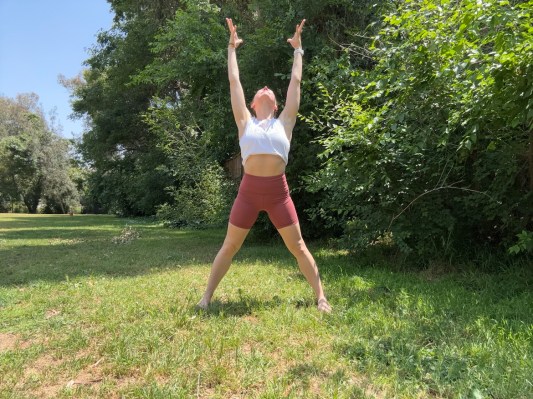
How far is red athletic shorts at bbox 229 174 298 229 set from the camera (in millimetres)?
3812

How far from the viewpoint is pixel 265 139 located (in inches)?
146

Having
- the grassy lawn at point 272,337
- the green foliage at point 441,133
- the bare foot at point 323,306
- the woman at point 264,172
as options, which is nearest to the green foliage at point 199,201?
the green foliage at point 441,133

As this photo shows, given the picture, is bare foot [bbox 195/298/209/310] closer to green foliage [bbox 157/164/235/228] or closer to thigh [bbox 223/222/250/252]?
thigh [bbox 223/222/250/252]

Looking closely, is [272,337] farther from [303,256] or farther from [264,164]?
[264,164]

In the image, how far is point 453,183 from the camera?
552cm

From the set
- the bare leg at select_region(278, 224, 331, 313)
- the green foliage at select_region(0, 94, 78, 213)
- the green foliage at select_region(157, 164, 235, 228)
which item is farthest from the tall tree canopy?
the green foliage at select_region(0, 94, 78, 213)

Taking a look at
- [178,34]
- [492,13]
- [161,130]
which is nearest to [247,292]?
[492,13]

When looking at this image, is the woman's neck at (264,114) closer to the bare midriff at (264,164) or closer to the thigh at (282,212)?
the bare midriff at (264,164)

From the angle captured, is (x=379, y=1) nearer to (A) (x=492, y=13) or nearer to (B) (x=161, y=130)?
(A) (x=492, y=13)

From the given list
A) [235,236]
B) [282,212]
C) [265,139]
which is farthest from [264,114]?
[235,236]

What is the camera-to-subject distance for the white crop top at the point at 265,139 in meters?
3.71

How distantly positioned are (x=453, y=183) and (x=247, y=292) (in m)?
2.96

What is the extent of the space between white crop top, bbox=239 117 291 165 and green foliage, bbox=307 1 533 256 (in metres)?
1.61

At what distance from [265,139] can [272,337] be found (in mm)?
1613
